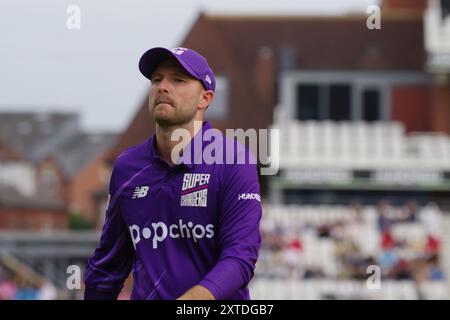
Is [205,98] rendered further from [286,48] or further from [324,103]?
[286,48]

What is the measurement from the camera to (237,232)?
171 inches

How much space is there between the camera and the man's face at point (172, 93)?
4.35 m

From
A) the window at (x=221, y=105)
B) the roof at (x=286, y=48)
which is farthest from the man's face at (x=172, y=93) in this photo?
the roof at (x=286, y=48)

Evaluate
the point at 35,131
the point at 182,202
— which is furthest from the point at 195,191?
the point at 35,131

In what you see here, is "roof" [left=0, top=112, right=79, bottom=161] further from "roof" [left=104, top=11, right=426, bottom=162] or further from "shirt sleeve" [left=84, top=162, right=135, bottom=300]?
"shirt sleeve" [left=84, top=162, right=135, bottom=300]

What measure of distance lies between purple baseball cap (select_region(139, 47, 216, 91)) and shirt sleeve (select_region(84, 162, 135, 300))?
50 centimetres

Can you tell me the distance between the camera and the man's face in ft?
14.3

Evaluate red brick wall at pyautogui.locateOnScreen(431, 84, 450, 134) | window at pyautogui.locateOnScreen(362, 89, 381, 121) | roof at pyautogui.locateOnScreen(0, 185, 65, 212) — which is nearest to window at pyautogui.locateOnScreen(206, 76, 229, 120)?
window at pyautogui.locateOnScreen(362, 89, 381, 121)

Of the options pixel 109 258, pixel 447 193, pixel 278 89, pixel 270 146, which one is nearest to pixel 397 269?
pixel 270 146

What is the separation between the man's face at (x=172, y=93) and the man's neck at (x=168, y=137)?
6 cm

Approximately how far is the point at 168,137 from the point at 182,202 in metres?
0.24

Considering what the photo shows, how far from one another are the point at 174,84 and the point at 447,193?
87.4ft

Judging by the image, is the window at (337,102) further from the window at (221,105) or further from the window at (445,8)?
the window at (445,8)
